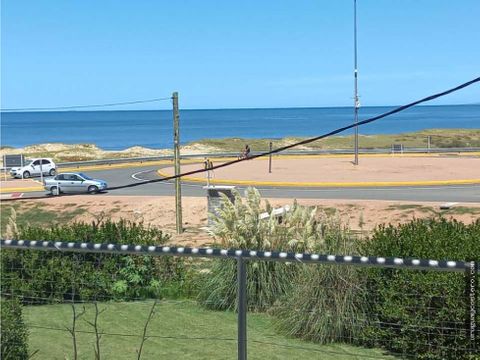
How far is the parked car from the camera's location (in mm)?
33031

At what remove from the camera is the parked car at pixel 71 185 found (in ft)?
108

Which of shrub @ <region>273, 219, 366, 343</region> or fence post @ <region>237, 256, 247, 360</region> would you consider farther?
shrub @ <region>273, 219, 366, 343</region>

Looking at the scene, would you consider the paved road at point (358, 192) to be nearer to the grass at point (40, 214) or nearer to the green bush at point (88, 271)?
the grass at point (40, 214)

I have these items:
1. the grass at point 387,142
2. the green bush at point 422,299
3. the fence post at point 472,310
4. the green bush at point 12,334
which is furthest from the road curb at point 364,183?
the grass at point 387,142

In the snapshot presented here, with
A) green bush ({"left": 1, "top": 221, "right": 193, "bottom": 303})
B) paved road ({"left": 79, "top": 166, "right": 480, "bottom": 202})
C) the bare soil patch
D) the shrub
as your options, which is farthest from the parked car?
the shrub

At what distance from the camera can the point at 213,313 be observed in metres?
9.64

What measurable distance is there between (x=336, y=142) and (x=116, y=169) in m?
43.3

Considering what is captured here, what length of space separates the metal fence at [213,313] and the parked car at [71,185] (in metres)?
22.4

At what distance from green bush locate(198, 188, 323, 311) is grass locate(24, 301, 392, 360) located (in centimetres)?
30

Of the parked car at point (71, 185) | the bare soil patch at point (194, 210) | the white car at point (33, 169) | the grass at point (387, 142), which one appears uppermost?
the grass at point (387, 142)

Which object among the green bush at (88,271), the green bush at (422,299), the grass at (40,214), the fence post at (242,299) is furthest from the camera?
the grass at (40,214)

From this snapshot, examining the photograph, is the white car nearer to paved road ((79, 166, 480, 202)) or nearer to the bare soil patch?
paved road ((79, 166, 480, 202))

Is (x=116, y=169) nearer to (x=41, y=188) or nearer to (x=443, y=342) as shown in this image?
(x=41, y=188)

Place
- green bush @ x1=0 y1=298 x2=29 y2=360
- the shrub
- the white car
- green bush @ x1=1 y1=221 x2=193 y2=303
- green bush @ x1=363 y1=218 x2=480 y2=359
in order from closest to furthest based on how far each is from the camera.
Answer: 1. green bush @ x1=0 y1=298 x2=29 y2=360
2. green bush @ x1=363 y1=218 x2=480 y2=359
3. the shrub
4. green bush @ x1=1 y1=221 x2=193 y2=303
5. the white car
